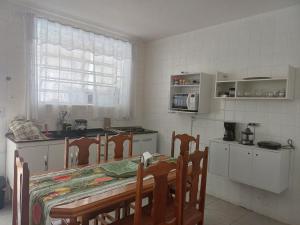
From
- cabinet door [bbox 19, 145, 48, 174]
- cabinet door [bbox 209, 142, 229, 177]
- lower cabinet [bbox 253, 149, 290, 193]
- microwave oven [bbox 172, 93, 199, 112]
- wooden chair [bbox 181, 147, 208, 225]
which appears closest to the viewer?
wooden chair [bbox 181, 147, 208, 225]

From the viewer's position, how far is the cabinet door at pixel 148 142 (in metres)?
3.99

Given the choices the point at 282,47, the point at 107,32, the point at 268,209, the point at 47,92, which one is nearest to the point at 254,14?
the point at 282,47

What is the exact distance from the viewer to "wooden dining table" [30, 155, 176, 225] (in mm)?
1336

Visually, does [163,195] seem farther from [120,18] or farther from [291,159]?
[120,18]

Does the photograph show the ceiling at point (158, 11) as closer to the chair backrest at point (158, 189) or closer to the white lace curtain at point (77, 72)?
the white lace curtain at point (77, 72)

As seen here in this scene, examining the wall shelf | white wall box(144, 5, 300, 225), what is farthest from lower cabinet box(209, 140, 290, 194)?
the wall shelf

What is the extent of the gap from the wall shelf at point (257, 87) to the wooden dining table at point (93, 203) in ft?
6.03

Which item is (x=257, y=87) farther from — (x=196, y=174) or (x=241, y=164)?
(x=196, y=174)

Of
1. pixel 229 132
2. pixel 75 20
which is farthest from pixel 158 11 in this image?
pixel 229 132

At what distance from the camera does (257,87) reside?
3.03 m

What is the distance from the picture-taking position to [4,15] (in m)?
3.00

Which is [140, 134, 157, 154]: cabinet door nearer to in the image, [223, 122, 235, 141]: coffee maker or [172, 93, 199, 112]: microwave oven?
[172, 93, 199, 112]: microwave oven

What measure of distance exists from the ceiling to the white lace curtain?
313mm

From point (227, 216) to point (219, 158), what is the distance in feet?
2.36
